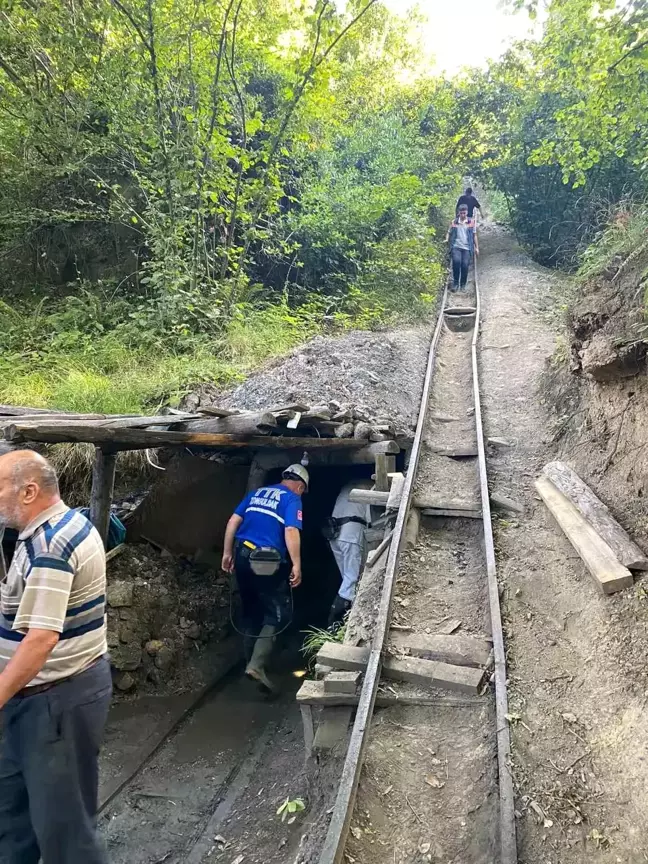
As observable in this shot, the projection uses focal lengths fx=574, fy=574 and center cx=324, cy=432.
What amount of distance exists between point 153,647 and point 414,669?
11.9 ft

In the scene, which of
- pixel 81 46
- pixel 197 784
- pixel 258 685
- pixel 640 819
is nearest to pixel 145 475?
pixel 258 685

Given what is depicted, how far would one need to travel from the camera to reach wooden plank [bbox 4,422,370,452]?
15.5 feet

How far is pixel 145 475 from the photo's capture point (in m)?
7.40

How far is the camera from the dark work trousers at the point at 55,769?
2.76 meters

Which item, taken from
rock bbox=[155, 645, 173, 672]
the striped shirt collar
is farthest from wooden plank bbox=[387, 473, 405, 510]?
the striped shirt collar

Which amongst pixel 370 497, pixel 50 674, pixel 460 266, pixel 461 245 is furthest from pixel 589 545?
pixel 460 266

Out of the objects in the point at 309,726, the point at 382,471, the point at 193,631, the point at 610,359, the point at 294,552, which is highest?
the point at 610,359

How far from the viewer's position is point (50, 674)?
2777 mm

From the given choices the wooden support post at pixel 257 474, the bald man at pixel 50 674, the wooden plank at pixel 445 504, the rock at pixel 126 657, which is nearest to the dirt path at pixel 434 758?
the wooden plank at pixel 445 504

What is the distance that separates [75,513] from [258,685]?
4430mm

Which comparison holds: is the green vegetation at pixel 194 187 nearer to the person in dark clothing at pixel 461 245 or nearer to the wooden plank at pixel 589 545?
the person in dark clothing at pixel 461 245

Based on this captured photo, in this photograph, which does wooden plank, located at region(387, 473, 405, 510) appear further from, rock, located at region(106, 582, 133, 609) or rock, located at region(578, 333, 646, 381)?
rock, located at region(106, 582, 133, 609)

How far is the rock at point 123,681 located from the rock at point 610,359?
591 cm

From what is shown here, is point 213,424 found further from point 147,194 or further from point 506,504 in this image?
point 147,194
